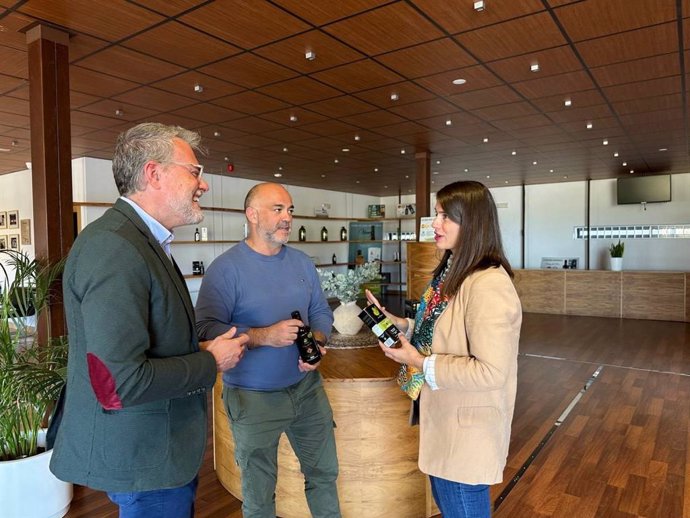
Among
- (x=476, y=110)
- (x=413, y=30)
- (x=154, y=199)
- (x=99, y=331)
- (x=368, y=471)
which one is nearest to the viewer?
(x=99, y=331)

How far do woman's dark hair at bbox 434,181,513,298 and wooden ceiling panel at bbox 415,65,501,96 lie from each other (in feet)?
9.69

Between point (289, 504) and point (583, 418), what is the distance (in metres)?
2.96

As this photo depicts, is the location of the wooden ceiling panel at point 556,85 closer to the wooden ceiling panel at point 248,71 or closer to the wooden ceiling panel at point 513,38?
the wooden ceiling panel at point 513,38

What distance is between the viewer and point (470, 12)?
3098mm

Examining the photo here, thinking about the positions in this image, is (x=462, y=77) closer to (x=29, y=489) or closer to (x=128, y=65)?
(x=128, y=65)

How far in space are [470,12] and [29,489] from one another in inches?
150

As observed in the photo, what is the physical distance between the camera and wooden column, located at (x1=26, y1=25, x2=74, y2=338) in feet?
10.2

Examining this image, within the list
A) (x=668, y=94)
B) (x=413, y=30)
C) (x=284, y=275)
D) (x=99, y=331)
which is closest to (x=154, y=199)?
(x=99, y=331)

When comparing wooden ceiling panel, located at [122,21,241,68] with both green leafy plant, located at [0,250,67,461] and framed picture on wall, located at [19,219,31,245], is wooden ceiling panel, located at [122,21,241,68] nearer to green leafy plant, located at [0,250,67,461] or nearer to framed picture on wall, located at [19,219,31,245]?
green leafy plant, located at [0,250,67,461]

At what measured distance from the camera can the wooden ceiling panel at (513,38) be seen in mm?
3295

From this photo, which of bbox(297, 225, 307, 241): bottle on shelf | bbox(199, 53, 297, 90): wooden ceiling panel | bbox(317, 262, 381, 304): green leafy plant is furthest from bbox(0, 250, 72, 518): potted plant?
bbox(297, 225, 307, 241): bottle on shelf

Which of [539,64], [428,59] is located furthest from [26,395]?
[539,64]

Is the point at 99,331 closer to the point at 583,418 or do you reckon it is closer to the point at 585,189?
the point at 583,418

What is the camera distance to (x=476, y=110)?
A: 17.9 ft
